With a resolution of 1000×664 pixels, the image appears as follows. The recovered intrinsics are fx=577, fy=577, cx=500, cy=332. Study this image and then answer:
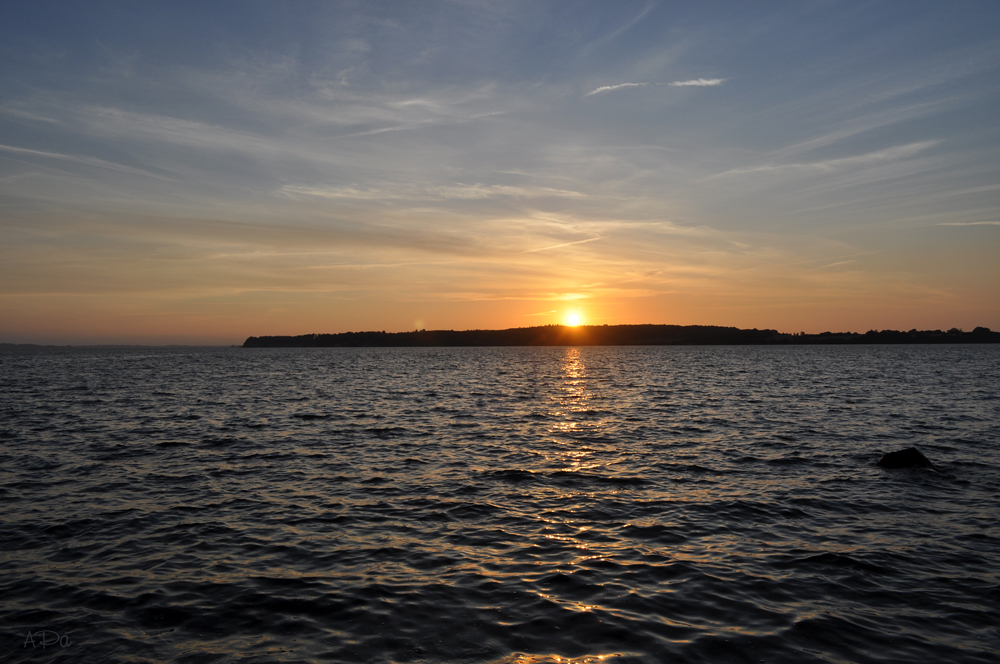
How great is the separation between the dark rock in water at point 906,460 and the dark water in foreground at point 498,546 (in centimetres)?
69

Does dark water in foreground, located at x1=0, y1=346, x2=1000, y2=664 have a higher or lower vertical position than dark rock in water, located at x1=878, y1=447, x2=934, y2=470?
lower

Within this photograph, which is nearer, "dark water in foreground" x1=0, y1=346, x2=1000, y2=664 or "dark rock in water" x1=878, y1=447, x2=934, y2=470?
"dark water in foreground" x1=0, y1=346, x2=1000, y2=664

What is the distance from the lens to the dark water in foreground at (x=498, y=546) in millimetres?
10219

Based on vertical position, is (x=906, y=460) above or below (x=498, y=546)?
above

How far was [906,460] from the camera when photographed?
22953 mm

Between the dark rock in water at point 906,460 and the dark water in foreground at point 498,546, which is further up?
the dark rock in water at point 906,460

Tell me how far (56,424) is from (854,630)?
138 feet

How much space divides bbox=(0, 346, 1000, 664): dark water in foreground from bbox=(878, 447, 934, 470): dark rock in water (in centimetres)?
69

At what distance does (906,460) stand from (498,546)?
1819cm

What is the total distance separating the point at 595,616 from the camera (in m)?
10.9

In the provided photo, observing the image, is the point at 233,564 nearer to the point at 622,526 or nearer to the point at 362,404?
the point at 622,526

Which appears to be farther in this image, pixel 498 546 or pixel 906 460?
pixel 906 460

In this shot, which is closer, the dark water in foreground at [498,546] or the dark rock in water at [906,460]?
the dark water in foreground at [498,546]

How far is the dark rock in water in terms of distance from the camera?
2288 centimetres
